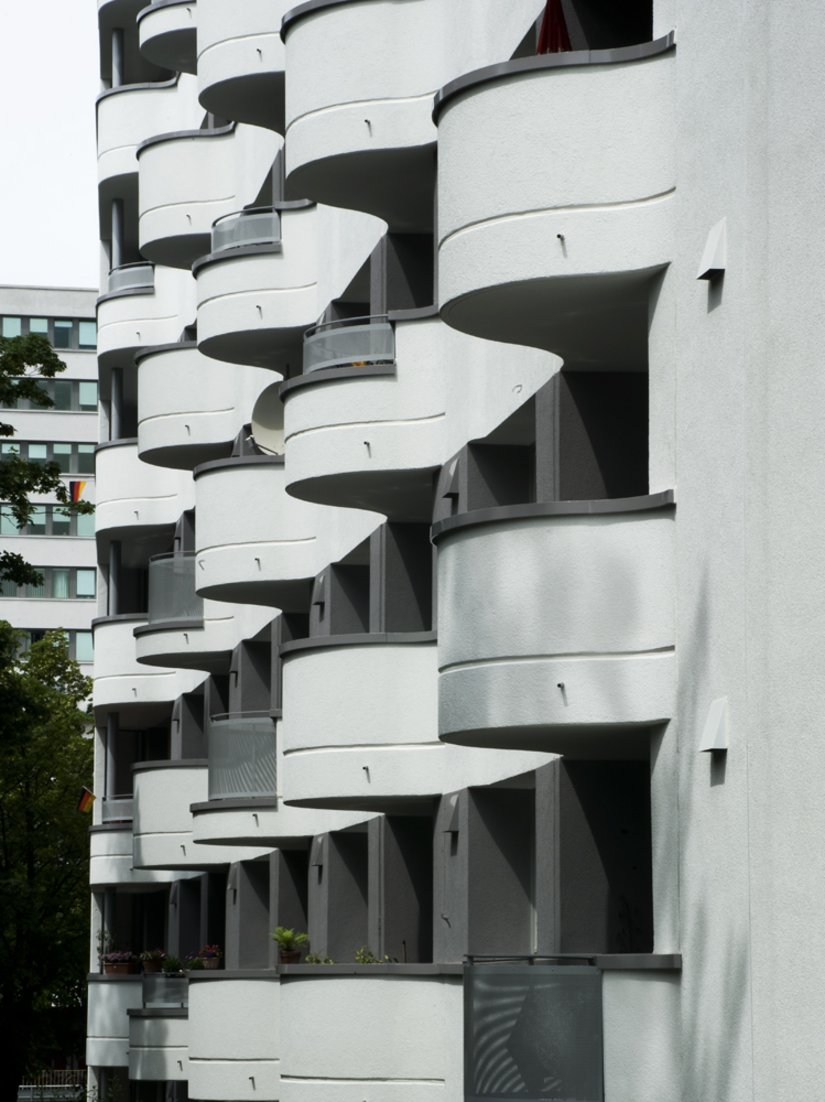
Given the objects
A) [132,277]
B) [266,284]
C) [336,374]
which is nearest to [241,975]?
[336,374]

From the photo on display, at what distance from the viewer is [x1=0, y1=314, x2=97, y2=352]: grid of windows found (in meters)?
106

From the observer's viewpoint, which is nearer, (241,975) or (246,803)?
(241,975)

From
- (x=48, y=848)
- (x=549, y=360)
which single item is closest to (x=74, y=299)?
(x=48, y=848)

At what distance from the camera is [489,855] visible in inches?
837

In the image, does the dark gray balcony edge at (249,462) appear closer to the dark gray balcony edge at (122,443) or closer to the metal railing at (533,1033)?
the dark gray balcony edge at (122,443)

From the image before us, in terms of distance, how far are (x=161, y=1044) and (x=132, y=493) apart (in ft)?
35.4

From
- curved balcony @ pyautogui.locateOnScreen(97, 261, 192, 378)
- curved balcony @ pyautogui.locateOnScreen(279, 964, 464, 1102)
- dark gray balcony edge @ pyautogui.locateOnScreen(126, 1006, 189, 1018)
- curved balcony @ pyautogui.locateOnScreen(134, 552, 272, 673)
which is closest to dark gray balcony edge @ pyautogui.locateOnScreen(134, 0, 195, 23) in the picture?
curved balcony @ pyautogui.locateOnScreen(97, 261, 192, 378)

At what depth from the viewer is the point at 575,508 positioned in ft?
52.1

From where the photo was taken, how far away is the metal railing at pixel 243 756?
29672 millimetres

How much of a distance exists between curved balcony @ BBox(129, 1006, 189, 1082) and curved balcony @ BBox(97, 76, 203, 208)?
14.6 metres

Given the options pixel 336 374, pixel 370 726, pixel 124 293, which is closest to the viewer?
pixel 370 726

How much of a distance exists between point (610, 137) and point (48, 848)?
56448mm

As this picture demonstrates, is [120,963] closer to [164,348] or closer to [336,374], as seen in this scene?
[164,348]

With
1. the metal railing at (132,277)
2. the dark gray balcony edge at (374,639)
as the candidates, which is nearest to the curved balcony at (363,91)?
the dark gray balcony edge at (374,639)
